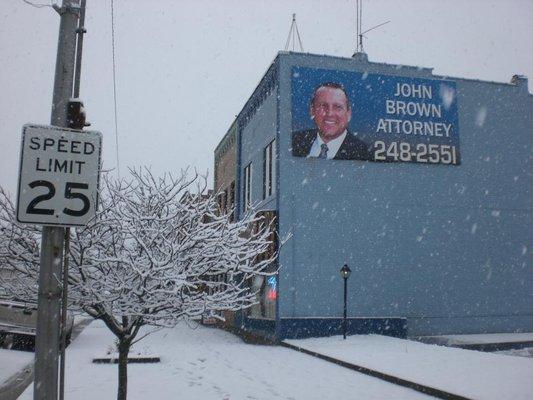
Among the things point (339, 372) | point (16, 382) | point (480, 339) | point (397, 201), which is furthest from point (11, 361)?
point (480, 339)

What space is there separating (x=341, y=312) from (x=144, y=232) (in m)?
17.2

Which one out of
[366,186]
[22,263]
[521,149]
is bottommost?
[22,263]

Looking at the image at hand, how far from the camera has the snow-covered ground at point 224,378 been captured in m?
10.2

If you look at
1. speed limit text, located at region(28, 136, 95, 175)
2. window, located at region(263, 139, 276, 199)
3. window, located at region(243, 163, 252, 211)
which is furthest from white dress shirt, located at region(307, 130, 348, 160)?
speed limit text, located at region(28, 136, 95, 175)

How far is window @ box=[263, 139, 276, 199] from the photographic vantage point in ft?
81.1

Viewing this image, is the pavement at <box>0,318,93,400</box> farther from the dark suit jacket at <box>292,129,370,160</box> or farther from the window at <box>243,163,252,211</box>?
the window at <box>243,163,252,211</box>

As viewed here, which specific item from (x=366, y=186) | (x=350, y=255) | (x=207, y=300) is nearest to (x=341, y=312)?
(x=350, y=255)

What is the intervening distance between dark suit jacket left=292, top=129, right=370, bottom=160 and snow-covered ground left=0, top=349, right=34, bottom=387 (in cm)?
1336

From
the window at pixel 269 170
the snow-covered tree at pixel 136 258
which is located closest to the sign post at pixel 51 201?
the snow-covered tree at pixel 136 258

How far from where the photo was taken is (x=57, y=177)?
4238 millimetres

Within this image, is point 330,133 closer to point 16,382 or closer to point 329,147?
point 329,147

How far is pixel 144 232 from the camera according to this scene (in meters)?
6.92

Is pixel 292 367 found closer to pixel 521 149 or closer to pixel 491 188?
pixel 491 188

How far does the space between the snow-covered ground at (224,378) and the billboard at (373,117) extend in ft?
32.6
